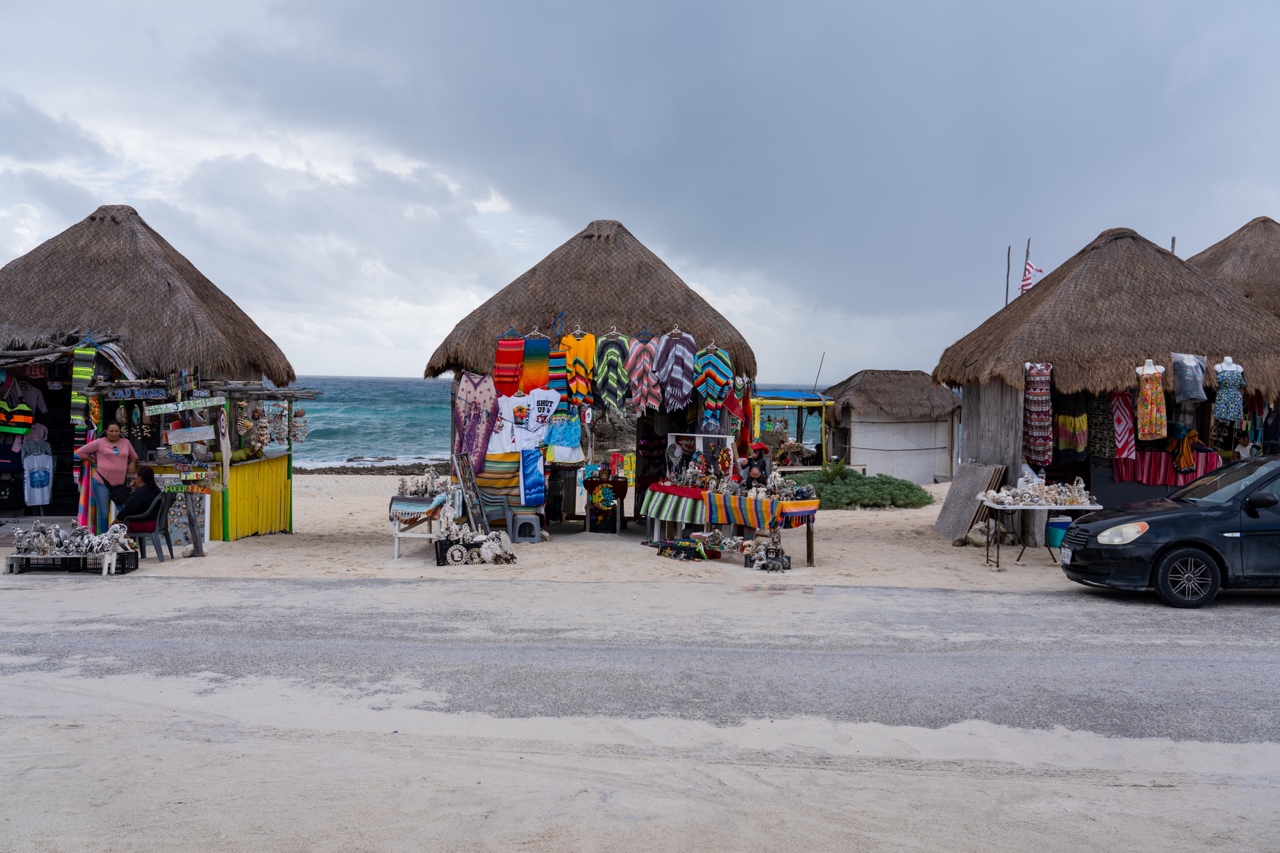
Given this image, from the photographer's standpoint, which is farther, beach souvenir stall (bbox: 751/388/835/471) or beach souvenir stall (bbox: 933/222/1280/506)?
beach souvenir stall (bbox: 751/388/835/471)

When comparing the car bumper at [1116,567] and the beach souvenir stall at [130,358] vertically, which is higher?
the beach souvenir stall at [130,358]

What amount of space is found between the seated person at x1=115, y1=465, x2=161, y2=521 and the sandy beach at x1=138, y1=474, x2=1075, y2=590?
63 centimetres

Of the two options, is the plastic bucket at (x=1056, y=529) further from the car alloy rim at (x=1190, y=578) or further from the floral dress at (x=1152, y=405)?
the car alloy rim at (x=1190, y=578)

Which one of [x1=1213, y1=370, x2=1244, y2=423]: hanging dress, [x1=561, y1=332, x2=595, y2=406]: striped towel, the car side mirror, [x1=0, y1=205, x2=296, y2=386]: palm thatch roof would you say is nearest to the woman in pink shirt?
[x1=0, y1=205, x2=296, y2=386]: palm thatch roof

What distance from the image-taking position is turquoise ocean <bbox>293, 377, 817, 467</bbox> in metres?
42.9

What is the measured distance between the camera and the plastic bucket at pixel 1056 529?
12.6 meters

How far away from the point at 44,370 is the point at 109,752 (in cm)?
1023

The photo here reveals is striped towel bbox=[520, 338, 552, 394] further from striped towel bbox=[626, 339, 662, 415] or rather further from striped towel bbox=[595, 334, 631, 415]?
striped towel bbox=[626, 339, 662, 415]

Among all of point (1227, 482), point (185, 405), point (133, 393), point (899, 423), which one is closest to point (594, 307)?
point (185, 405)

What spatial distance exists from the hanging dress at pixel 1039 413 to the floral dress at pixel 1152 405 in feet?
3.84

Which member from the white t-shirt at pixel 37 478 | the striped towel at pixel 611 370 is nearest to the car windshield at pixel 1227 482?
the striped towel at pixel 611 370

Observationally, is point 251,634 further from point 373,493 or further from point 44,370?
point 373,493

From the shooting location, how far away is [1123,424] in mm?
13914

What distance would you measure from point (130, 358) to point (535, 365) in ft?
18.2
